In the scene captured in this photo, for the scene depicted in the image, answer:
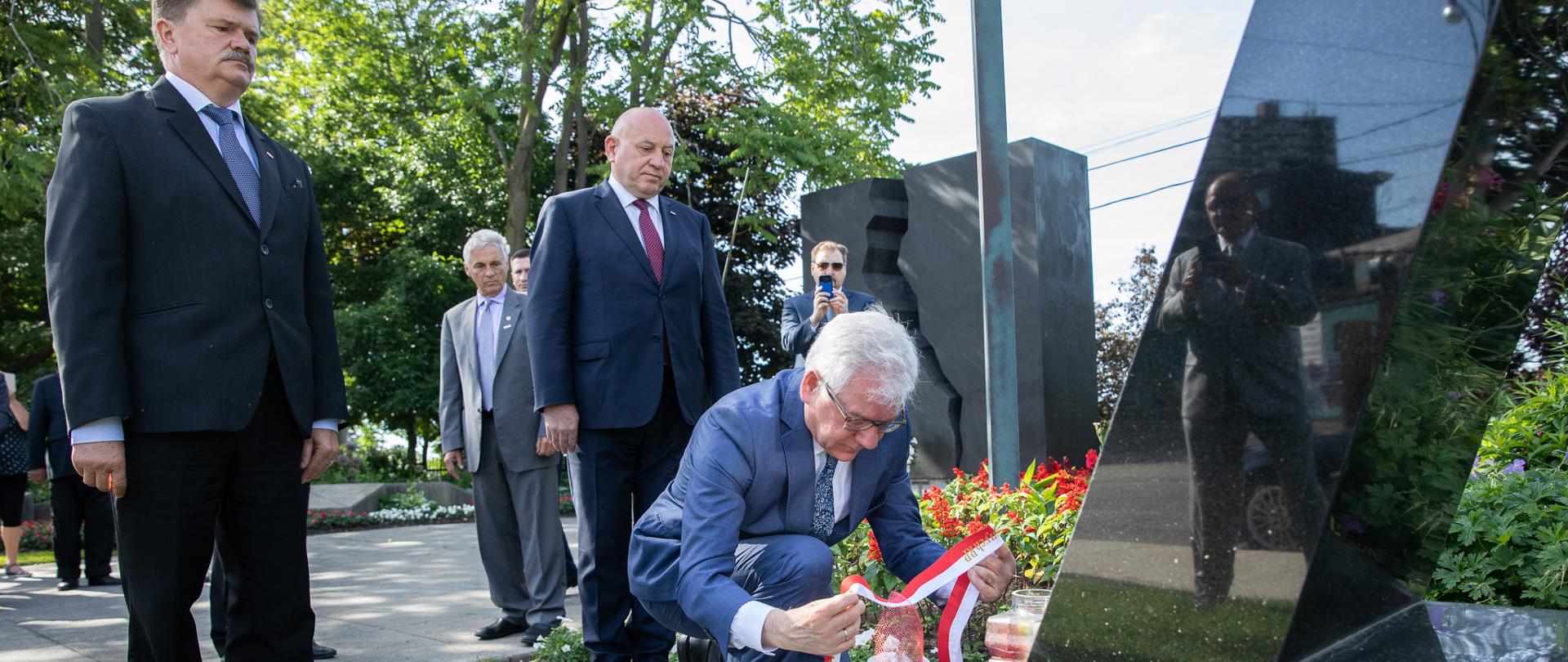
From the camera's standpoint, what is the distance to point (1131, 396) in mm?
2240

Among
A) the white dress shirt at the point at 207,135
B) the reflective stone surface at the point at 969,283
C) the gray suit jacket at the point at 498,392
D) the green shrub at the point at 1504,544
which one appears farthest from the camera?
the reflective stone surface at the point at 969,283

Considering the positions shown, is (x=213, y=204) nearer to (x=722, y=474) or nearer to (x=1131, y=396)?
(x=722, y=474)

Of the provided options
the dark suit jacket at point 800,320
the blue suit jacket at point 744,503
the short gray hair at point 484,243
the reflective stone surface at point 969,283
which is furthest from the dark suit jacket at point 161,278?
the reflective stone surface at point 969,283

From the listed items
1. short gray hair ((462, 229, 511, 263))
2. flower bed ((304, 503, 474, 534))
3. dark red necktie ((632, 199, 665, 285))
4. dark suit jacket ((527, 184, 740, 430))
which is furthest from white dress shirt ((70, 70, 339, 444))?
flower bed ((304, 503, 474, 534))

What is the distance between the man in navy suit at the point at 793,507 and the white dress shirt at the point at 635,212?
132 cm

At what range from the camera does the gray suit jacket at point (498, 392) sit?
17.6 ft

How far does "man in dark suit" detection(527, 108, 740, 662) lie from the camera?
3818 millimetres

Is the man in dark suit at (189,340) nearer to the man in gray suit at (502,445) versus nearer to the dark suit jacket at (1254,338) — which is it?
the man in gray suit at (502,445)

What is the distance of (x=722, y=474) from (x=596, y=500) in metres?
1.35

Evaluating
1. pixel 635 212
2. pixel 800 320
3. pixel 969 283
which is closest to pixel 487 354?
pixel 635 212

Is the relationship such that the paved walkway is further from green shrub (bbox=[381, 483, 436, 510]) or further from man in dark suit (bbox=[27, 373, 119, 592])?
green shrub (bbox=[381, 483, 436, 510])

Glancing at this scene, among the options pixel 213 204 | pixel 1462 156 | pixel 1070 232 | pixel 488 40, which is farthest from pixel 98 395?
pixel 488 40

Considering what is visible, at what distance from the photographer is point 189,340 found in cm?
273

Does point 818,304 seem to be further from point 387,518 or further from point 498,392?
point 387,518
